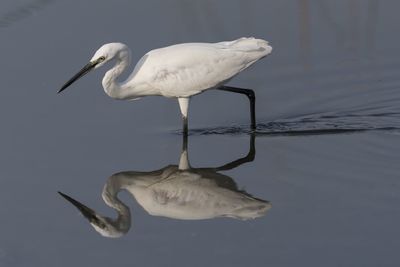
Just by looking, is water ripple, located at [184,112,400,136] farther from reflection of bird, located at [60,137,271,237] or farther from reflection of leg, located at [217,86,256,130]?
reflection of bird, located at [60,137,271,237]

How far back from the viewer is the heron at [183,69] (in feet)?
27.8

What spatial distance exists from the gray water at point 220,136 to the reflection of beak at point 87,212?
0.05 metres

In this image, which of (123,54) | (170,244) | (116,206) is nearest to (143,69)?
(123,54)

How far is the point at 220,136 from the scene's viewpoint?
8.52 m

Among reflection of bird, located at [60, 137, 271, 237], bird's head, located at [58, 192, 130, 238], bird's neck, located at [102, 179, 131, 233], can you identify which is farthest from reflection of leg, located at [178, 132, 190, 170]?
bird's head, located at [58, 192, 130, 238]

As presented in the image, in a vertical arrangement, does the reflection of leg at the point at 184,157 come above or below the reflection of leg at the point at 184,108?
below

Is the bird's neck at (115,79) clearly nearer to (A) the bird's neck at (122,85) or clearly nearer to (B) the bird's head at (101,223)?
(A) the bird's neck at (122,85)

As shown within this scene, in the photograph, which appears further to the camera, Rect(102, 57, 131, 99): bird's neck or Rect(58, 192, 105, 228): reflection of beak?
Rect(102, 57, 131, 99): bird's neck

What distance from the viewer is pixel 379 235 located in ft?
21.2

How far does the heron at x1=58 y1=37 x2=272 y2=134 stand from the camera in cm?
846

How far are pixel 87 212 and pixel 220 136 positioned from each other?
65.6 inches

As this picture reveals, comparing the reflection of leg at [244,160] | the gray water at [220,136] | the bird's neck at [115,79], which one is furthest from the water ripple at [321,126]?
the bird's neck at [115,79]

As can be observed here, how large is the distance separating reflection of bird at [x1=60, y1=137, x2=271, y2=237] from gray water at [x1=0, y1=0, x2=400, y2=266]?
0.06 m

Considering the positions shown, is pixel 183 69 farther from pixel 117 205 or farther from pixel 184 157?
pixel 117 205
